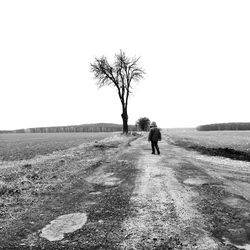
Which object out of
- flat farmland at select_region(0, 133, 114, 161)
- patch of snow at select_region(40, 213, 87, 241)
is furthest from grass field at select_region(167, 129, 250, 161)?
patch of snow at select_region(40, 213, 87, 241)

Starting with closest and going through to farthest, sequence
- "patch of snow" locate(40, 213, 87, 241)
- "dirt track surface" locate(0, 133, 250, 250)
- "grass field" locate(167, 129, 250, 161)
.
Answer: "dirt track surface" locate(0, 133, 250, 250)
"patch of snow" locate(40, 213, 87, 241)
"grass field" locate(167, 129, 250, 161)

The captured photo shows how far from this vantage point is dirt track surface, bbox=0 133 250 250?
445cm

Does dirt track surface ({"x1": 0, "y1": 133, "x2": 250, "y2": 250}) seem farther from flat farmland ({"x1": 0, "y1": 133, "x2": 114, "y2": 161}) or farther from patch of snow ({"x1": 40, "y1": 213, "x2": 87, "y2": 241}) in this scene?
flat farmland ({"x1": 0, "y1": 133, "x2": 114, "y2": 161})

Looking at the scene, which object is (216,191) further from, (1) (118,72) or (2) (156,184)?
(1) (118,72)

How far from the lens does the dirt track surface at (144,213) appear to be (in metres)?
4.45

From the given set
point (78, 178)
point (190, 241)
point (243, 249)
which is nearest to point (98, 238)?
point (190, 241)

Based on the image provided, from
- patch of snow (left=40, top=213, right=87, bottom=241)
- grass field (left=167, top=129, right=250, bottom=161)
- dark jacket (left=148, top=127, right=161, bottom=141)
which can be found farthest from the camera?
grass field (left=167, top=129, right=250, bottom=161)

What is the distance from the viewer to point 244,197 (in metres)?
6.96

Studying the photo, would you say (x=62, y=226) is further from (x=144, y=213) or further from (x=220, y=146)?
(x=220, y=146)

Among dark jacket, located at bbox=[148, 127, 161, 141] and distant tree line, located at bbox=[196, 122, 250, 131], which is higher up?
distant tree line, located at bbox=[196, 122, 250, 131]

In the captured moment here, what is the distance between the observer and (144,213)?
5.64 meters

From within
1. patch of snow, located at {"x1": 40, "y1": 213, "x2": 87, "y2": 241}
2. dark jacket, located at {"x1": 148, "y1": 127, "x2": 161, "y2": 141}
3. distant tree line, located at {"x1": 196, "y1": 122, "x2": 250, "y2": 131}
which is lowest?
patch of snow, located at {"x1": 40, "y1": 213, "x2": 87, "y2": 241}

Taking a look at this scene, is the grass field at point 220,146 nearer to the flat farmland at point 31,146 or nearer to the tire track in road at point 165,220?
the tire track in road at point 165,220

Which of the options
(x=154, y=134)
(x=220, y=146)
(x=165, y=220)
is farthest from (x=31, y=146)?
(x=165, y=220)
